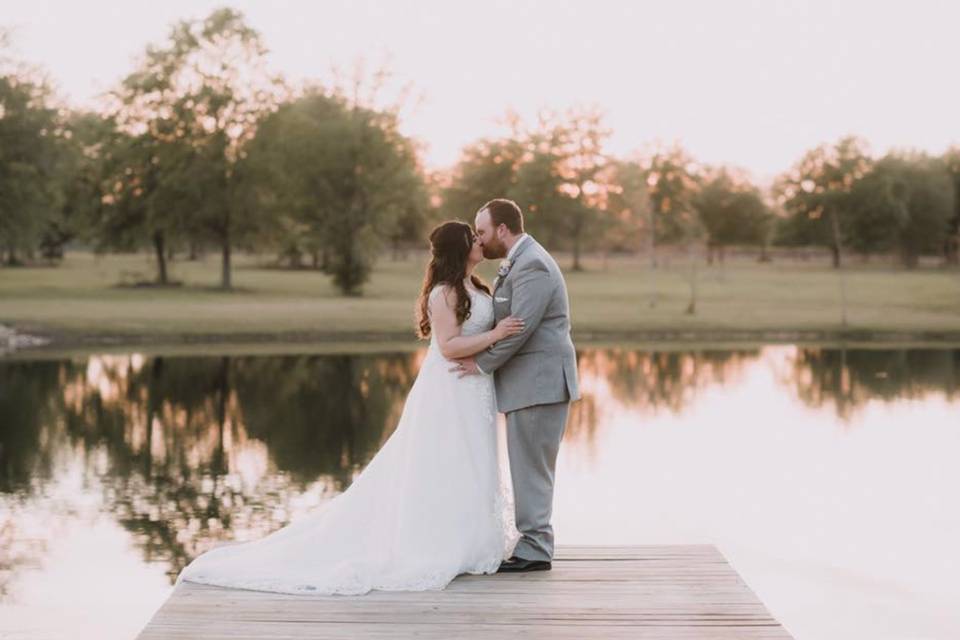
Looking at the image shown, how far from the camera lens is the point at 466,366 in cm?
802

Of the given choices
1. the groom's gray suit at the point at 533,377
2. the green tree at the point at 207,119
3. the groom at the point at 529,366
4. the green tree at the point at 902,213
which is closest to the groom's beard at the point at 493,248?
the groom at the point at 529,366

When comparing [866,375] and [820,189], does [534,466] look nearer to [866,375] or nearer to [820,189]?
[866,375]

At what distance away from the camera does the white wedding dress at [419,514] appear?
7805 mm

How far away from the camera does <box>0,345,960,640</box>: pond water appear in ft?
33.6

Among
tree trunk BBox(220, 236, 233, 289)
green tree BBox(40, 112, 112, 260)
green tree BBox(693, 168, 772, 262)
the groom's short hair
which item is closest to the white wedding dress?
the groom's short hair

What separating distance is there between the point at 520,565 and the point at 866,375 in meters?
21.1

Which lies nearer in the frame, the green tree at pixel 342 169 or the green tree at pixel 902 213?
the green tree at pixel 342 169

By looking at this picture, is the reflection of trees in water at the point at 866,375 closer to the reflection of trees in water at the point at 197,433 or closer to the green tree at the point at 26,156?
the reflection of trees in water at the point at 197,433

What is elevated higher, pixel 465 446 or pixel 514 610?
pixel 465 446

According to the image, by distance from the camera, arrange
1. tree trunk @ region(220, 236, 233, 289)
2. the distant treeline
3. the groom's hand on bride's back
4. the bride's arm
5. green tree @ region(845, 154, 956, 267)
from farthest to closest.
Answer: green tree @ region(845, 154, 956, 267)
tree trunk @ region(220, 236, 233, 289)
the distant treeline
the groom's hand on bride's back
the bride's arm

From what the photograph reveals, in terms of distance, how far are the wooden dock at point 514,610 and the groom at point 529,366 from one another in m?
0.40

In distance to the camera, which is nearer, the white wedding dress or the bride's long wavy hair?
the white wedding dress

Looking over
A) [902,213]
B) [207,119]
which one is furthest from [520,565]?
[902,213]

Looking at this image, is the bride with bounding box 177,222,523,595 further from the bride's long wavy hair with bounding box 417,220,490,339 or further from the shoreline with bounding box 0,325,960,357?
the shoreline with bounding box 0,325,960,357
